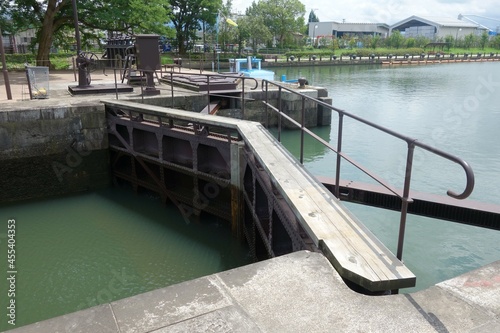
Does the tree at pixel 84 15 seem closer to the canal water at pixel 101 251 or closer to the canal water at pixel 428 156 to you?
the canal water at pixel 428 156

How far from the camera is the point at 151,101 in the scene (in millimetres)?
12102

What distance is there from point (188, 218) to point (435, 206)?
5342mm

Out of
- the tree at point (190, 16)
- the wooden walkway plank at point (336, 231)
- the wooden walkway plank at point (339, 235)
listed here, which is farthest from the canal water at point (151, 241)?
the tree at point (190, 16)

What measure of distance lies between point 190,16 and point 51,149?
4344 centimetres

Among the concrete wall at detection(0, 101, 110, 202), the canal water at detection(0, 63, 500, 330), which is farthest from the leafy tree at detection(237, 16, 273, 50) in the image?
the concrete wall at detection(0, 101, 110, 202)

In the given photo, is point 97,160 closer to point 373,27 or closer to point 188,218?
point 188,218

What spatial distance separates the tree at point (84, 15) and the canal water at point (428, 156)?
10.9m

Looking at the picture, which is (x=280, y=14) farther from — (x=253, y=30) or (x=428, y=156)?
(x=428, y=156)

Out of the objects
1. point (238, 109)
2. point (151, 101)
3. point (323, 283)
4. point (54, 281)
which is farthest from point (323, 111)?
point (323, 283)

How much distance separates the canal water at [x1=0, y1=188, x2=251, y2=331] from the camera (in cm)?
662

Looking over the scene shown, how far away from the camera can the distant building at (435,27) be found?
390 ft

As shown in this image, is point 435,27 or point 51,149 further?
point 435,27

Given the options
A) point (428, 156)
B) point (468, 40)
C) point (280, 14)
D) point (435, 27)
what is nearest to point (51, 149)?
point (428, 156)

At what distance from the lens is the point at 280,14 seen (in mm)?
74000
